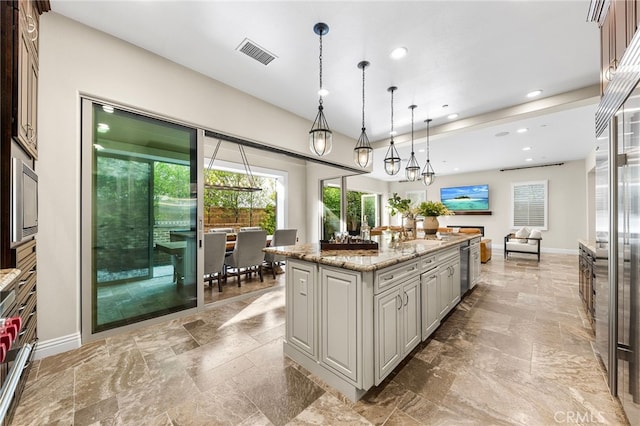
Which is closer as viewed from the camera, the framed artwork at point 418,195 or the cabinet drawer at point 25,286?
the cabinet drawer at point 25,286

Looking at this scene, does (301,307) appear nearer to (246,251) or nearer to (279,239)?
(246,251)

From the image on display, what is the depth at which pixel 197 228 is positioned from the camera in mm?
3174

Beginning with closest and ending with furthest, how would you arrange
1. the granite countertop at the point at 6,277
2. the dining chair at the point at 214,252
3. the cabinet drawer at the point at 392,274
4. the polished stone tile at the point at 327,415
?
1. the granite countertop at the point at 6,277
2. the polished stone tile at the point at 327,415
3. the cabinet drawer at the point at 392,274
4. the dining chair at the point at 214,252

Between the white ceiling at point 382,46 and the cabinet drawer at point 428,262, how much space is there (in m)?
2.17

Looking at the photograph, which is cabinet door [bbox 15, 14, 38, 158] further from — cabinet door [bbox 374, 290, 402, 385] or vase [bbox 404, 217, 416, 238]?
vase [bbox 404, 217, 416, 238]

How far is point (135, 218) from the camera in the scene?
107 inches

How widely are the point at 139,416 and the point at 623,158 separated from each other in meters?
3.32

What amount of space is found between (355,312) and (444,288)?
1.55 metres

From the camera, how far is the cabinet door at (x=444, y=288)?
8.66ft

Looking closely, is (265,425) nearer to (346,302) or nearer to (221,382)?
(221,382)

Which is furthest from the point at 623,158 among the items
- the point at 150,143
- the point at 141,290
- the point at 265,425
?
the point at 141,290

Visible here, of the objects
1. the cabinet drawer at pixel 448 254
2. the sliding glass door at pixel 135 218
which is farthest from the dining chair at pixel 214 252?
the cabinet drawer at pixel 448 254

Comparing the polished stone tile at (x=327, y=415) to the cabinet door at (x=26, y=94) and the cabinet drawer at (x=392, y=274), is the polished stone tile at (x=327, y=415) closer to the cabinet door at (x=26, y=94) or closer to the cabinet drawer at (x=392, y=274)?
the cabinet drawer at (x=392, y=274)

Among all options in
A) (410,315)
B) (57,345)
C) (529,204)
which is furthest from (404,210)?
(529,204)
